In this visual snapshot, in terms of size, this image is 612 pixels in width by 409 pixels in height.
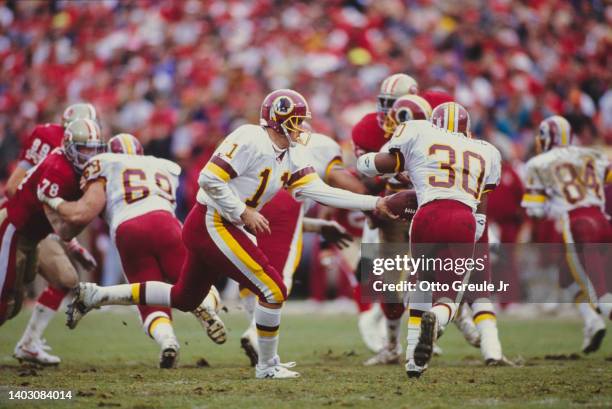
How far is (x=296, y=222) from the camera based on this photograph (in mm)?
8414

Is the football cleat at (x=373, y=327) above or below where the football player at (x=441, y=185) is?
below

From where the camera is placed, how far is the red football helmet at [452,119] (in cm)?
696

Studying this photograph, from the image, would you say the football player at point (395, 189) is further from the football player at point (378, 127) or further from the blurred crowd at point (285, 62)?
the blurred crowd at point (285, 62)

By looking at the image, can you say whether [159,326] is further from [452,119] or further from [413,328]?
[452,119]

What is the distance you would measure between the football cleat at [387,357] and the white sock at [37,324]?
2.63 m

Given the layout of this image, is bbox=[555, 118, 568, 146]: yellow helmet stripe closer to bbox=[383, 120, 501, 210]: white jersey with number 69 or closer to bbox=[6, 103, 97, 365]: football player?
bbox=[383, 120, 501, 210]: white jersey with number 69

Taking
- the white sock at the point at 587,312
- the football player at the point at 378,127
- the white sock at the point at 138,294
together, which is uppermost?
the football player at the point at 378,127

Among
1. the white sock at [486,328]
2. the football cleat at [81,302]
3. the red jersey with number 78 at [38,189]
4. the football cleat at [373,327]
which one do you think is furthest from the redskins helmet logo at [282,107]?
the football cleat at [373,327]

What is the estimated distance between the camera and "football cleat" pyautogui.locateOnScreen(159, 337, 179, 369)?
746 cm

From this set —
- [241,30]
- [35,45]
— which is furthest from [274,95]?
[35,45]

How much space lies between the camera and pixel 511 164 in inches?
516

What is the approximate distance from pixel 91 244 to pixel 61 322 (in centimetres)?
294

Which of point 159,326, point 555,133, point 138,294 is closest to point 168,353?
point 159,326

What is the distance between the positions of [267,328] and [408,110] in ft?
7.78
